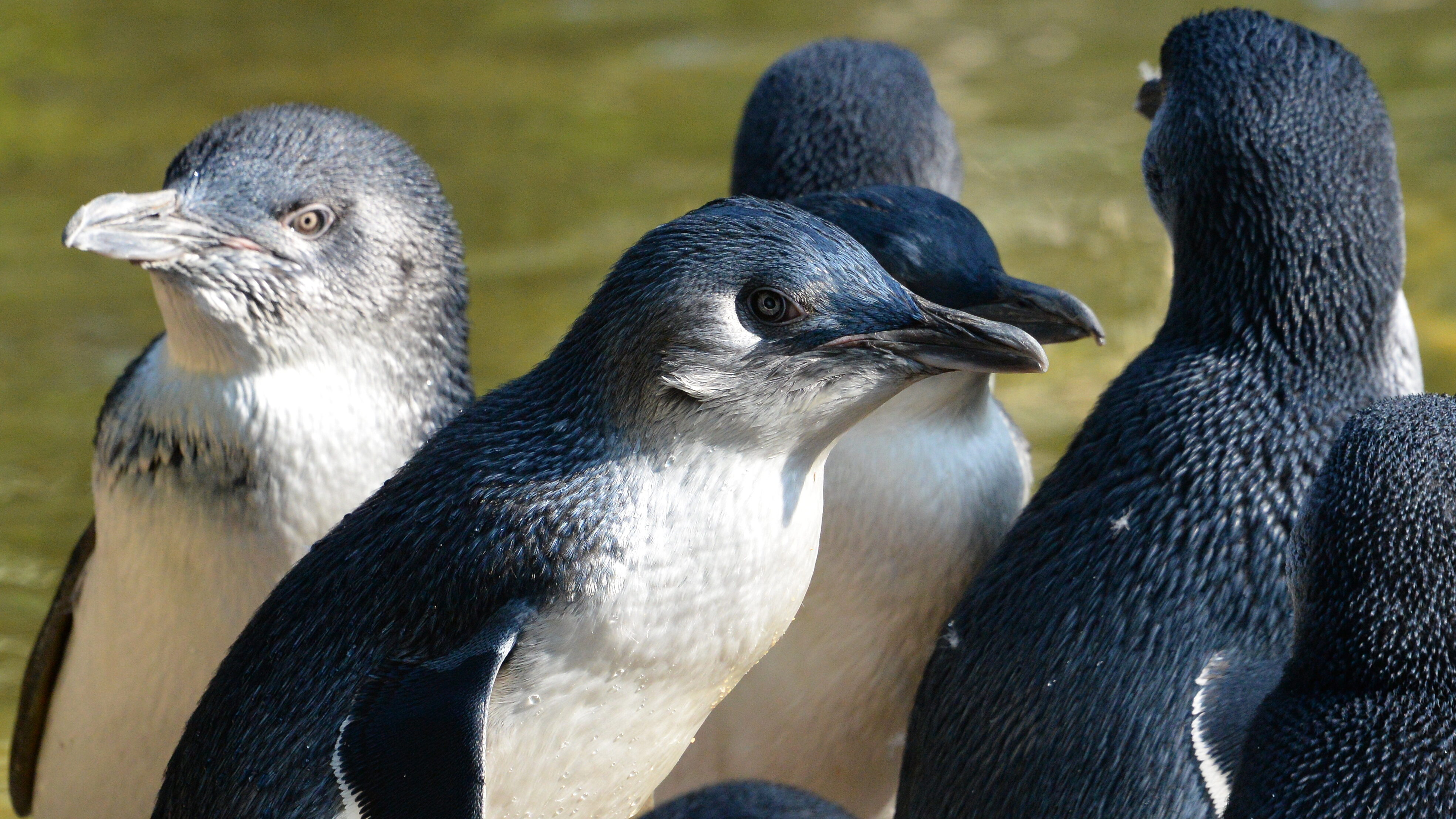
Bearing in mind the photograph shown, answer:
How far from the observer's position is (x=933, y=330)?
190 cm

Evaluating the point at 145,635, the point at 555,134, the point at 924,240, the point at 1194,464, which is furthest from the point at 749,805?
the point at 555,134

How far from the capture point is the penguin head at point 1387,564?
175cm

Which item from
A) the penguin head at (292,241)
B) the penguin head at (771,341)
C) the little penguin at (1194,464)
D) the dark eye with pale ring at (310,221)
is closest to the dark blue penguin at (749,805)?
the little penguin at (1194,464)

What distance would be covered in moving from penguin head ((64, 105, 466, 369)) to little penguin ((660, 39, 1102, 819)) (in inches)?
22.4

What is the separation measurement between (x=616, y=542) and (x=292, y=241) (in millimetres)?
909

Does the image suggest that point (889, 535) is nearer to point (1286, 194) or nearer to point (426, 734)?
point (1286, 194)

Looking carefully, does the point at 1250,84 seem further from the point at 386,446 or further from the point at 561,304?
the point at 561,304

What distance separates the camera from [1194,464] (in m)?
2.33

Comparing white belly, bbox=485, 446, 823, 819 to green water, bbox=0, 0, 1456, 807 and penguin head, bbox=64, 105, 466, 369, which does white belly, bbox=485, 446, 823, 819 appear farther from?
green water, bbox=0, 0, 1456, 807

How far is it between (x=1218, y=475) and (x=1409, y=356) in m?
0.41

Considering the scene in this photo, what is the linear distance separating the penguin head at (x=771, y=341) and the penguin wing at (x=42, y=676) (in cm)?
135

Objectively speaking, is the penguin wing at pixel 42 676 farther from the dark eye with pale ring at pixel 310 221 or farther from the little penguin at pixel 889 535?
the little penguin at pixel 889 535

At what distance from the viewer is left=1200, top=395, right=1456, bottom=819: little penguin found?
5.65 ft

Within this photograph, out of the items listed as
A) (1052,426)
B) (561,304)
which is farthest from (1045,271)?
(561,304)
